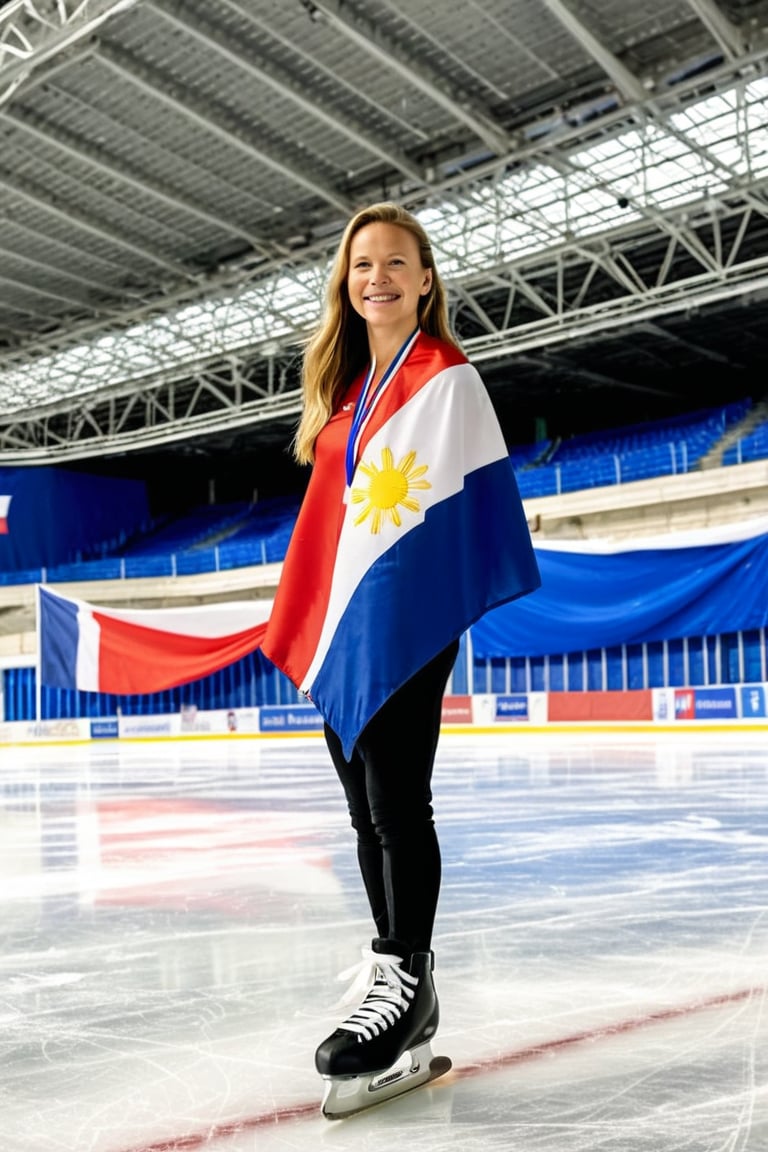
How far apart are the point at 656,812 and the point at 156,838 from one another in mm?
2745

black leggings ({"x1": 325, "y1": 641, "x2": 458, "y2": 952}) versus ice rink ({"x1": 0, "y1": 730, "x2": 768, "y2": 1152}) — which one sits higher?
black leggings ({"x1": 325, "y1": 641, "x2": 458, "y2": 952})

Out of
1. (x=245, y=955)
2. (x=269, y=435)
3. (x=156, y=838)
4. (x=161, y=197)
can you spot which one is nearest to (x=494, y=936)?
(x=245, y=955)

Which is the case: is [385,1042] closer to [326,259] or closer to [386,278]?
[386,278]

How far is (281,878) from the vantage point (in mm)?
4547

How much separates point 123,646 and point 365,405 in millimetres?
24016

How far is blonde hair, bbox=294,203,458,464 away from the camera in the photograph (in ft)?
8.14

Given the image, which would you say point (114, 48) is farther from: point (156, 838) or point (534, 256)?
point (156, 838)

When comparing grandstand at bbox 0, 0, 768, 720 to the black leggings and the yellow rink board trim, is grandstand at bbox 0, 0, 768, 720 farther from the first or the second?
the black leggings

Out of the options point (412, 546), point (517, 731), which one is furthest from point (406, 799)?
point (517, 731)

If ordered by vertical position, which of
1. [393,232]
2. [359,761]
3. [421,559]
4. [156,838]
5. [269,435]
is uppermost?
[269,435]

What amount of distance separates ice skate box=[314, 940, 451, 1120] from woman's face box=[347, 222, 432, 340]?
4.09ft

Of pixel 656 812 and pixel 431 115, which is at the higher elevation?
pixel 431 115

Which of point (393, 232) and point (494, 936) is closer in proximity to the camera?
point (393, 232)

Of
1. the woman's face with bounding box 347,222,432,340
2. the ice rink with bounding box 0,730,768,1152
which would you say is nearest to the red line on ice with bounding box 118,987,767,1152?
the ice rink with bounding box 0,730,768,1152
